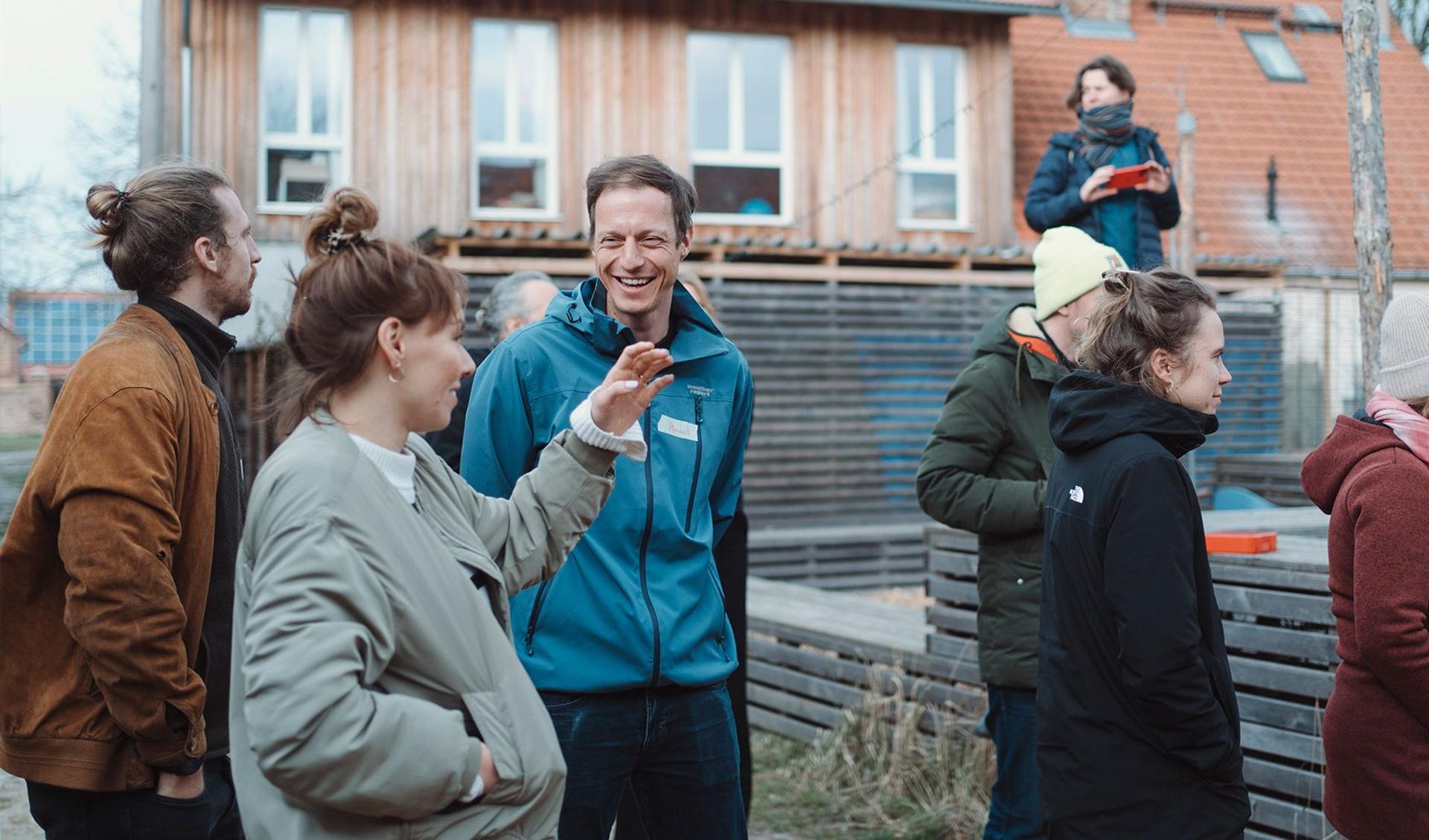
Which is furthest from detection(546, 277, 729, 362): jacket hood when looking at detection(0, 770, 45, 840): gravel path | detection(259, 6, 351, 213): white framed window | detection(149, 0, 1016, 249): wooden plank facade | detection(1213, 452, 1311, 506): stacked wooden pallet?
detection(259, 6, 351, 213): white framed window

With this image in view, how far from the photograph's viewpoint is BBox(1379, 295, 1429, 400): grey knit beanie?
3215 millimetres

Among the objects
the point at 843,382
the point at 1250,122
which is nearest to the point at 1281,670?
the point at 843,382

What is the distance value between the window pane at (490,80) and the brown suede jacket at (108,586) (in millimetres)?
11763

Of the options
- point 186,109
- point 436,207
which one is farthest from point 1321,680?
point 186,109

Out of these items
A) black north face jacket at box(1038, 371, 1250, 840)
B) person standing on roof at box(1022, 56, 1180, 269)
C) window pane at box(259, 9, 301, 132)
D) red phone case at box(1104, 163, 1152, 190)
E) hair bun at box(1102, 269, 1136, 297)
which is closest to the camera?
black north face jacket at box(1038, 371, 1250, 840)

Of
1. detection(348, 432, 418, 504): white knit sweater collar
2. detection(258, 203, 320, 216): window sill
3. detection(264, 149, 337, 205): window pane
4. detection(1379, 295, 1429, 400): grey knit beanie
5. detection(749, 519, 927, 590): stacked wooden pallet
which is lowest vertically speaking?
detection(749, 519, 927, 590): stacked wooden pallet

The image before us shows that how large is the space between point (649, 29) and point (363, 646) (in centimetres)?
1330

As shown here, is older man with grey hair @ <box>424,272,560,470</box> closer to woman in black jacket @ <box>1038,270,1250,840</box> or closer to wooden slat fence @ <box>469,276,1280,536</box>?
woman in black jacket @ <box>1038,270,1250,840</box>

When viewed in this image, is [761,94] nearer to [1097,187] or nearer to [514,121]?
[514,121]

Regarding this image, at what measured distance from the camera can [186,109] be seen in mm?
13344

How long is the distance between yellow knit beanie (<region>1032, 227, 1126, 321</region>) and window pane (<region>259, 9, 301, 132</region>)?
11.4 metres

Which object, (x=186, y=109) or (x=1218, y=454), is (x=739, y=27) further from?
(x=1218, y=454)

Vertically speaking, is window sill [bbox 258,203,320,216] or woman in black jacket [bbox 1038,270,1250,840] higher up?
window sill [bbox 258,203,320,216]

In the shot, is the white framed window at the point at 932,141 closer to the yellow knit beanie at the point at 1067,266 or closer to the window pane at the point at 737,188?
the window pane at the point at 737,188
